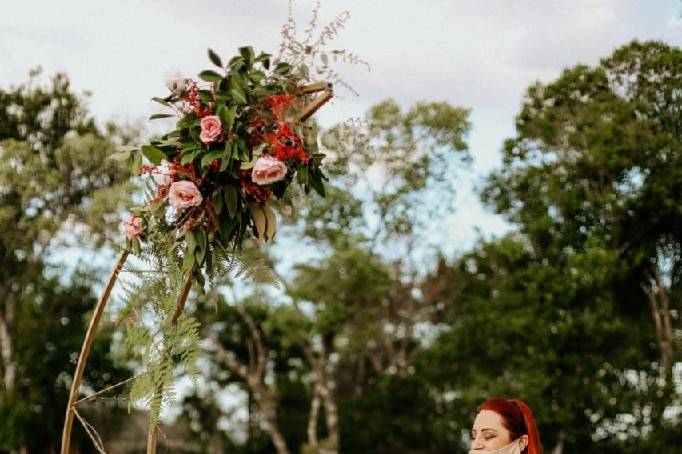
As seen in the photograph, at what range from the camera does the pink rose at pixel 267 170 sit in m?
2.70

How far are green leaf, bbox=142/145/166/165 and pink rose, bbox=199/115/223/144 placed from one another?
0.16 m

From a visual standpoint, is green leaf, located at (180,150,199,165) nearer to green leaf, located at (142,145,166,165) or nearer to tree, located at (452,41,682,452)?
green leaf, located at (142,145,166,165)

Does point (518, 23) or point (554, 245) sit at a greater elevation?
point (518, 23)

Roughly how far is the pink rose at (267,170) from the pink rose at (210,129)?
0.50 feet

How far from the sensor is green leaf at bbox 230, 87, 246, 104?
2.74 metres

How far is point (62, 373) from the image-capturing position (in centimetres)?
1928

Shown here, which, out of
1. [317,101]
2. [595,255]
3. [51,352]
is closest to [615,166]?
[595,255]

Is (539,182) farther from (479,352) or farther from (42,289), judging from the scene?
(42,289)

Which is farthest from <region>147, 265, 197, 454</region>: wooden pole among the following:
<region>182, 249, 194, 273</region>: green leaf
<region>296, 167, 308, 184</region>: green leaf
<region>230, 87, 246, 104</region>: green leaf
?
<region>230, 87, 246, 104</region>: green leaf

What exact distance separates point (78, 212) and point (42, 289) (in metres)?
3.50

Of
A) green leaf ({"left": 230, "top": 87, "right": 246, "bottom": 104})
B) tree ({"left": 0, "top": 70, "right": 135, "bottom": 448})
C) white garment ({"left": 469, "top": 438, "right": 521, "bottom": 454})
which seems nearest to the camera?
white garment ({"left": 469, "top": 438, "right": 521, "bottom": 454})

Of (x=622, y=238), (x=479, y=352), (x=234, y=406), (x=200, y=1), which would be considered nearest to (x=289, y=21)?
(x=200, y=1)

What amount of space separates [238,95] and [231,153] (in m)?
0.18

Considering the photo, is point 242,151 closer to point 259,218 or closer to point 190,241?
point 259,218
